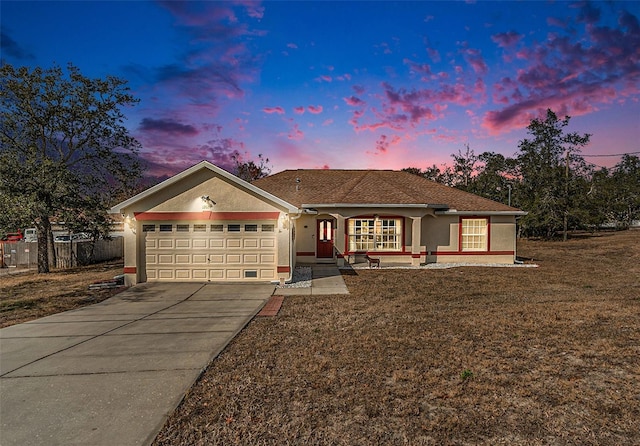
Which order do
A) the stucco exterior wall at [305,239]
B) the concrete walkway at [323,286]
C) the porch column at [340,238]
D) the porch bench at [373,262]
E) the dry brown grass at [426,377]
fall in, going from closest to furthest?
the dry brown grass at [426,377]
the concrete walkway at [323,286]
the porch bench at [373,262]
the porch column at [340,238]
the stucco exterior wall at [305,239]

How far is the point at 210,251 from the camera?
42.8 feet

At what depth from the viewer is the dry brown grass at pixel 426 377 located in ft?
12.7

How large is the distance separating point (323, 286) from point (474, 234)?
10.9 meters

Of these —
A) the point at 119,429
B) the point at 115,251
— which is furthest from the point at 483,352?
the point at 115,251

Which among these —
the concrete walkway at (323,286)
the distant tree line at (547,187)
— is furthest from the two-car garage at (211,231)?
the distant tree line at (547,187)

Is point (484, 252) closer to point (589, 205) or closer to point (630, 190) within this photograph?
point (589, 205)

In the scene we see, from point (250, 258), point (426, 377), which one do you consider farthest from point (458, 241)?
point (426, 377)

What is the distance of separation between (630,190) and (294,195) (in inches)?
2307

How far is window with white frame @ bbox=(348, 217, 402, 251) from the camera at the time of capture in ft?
59.8

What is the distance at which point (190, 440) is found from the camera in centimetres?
374

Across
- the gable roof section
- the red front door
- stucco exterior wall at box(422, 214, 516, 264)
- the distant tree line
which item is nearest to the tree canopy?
the gable roof section

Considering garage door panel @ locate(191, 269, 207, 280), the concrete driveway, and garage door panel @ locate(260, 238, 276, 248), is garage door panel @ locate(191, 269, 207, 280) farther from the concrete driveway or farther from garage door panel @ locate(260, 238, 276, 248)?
the concrete driveway

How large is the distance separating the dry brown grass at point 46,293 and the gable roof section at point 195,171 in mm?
3276

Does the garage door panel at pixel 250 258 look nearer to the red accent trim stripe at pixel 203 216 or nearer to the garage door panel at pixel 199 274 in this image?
the red accent trim stripe at pixel 203 216
